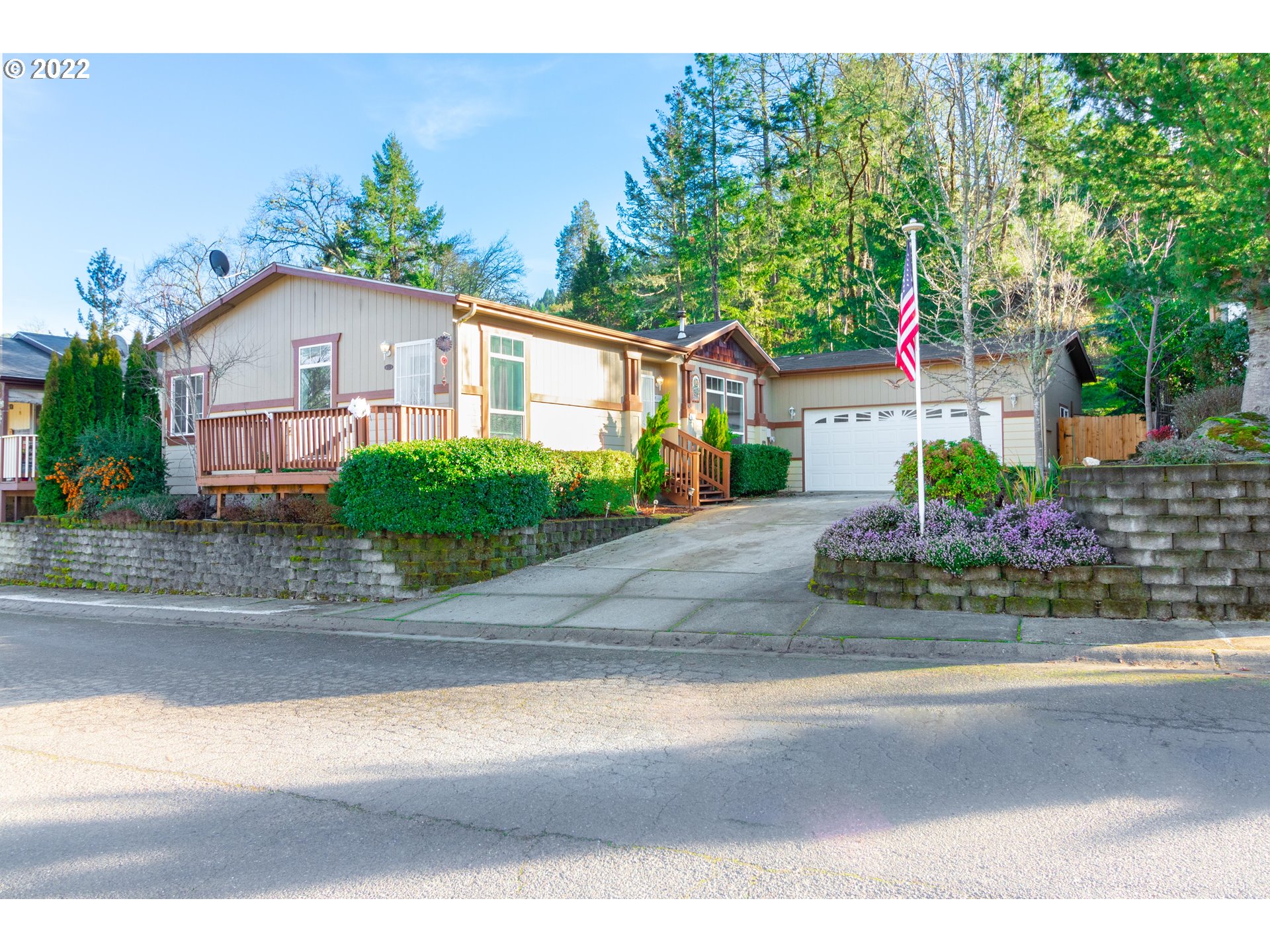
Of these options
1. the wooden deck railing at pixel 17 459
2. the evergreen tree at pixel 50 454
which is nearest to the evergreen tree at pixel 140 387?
the evergreen tree at pixel 50 454

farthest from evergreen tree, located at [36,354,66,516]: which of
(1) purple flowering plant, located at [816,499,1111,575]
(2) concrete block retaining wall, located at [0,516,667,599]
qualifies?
(1) purple flowering plant, located at [816,499,1111,575]

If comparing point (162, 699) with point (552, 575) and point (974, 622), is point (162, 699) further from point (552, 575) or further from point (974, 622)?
point (974, 622)

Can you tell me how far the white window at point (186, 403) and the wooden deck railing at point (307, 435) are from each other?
4.15 metres

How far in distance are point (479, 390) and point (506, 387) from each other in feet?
2.74

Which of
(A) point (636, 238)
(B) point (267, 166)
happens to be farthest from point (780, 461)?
(B) point (267, 166)

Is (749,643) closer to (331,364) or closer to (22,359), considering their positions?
(331,364)

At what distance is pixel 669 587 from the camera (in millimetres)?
10469

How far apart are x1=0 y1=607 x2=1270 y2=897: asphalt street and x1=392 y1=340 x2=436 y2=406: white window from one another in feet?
27.0

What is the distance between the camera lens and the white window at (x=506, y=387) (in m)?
15.2

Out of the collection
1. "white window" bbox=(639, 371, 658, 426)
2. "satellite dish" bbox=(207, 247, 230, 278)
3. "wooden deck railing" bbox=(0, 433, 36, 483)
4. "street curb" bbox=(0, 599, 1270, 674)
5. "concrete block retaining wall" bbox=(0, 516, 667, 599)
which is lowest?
"street curb" bbox=(0, 599, 1270, 674)

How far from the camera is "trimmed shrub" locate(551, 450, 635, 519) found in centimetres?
1388

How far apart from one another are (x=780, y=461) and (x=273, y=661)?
1581 cm

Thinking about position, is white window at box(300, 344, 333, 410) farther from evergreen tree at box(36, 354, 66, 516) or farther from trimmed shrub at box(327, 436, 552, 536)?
evergreen tree at box(36, 354, 66, 516)

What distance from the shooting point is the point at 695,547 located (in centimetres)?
1310
